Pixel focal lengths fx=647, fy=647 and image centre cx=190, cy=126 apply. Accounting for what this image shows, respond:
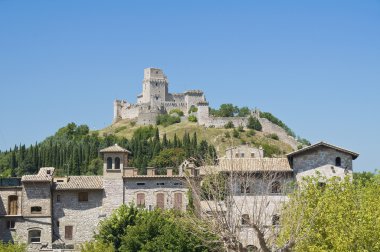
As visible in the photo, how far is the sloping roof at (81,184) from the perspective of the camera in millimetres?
53281

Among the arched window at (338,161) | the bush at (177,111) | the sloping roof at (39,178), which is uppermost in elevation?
the bush at (177,111)

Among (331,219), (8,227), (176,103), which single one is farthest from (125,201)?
(176,103)

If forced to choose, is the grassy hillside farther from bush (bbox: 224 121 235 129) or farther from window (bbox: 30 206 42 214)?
window (bbox: 30 206 42 214)

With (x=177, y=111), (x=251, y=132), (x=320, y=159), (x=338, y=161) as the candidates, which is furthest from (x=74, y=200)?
(x=177, y=111)

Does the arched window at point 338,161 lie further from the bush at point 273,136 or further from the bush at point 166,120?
the bush at point 166,120

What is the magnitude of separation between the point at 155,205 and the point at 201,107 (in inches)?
3668

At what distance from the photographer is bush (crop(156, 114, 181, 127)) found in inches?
5822

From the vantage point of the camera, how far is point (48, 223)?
2079 inches

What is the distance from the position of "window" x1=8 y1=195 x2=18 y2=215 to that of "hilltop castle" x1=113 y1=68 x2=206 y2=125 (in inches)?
4265

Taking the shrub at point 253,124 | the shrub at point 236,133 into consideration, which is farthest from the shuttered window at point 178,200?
Answer: the shrub at point 253,124

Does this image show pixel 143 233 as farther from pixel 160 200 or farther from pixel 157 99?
pixel 157 99

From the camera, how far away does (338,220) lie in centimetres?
2838

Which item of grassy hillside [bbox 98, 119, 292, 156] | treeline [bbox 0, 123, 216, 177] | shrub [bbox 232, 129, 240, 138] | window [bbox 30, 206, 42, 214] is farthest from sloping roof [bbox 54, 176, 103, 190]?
shrub [bbox 232, 129, 240, 138]

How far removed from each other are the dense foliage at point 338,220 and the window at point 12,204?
95.6 feet
